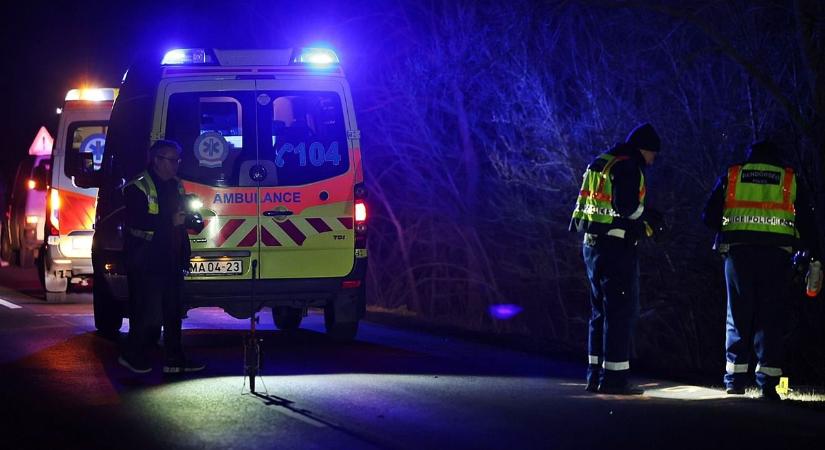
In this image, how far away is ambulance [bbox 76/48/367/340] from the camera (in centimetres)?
1149

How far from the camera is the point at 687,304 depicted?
15.8m

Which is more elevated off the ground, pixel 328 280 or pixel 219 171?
pixel 219 171

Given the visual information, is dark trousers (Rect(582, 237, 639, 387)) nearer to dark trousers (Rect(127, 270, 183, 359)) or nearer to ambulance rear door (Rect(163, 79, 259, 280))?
dark trousers (Rect(127, 270, 183, 359))

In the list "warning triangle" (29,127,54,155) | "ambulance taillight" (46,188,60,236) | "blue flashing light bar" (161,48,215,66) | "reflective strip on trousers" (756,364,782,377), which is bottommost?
"reflective strip on trousers" (756,364,782,377)

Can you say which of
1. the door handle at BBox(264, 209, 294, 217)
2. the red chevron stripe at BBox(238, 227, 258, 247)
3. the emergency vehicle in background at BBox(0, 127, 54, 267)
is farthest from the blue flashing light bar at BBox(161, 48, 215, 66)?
the emergency vehicle in background at BBox(0, 127, 54, 267)

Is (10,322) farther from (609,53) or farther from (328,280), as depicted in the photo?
(609,53)

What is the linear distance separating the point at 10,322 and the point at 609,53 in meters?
7.37

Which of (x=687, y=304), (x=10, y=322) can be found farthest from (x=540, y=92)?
(x=10, y=322)

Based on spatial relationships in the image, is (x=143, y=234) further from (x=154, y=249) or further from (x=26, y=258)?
(x=26, y=258)

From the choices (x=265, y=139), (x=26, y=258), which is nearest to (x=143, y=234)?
(x=265, y=139)

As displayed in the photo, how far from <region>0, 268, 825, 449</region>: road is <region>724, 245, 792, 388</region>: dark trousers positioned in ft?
1.02

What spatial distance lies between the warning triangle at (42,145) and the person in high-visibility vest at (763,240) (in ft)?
57.6

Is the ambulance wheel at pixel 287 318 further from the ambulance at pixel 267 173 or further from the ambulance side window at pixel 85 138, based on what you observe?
the ambulance side window at pixel 85 138

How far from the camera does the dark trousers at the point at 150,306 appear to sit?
34.0ft
